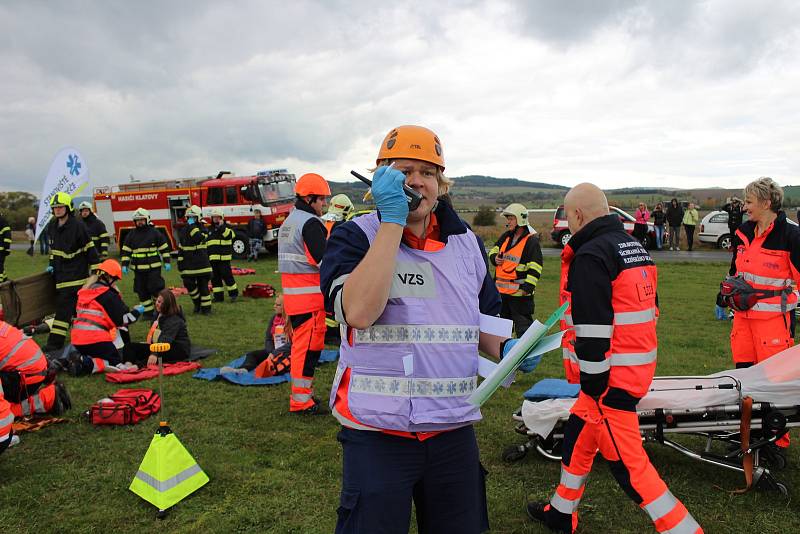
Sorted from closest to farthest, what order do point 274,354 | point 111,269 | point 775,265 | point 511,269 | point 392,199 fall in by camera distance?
point 392,199 < point 775,265 < point 274,354 < point 111,269 < point 511,269

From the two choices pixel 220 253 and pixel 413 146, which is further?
pixel 220 253

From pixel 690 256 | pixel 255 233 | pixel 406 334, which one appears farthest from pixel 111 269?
pixel 690 256

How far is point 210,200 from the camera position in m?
22.6

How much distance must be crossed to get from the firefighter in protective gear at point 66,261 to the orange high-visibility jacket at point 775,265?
8225 mm

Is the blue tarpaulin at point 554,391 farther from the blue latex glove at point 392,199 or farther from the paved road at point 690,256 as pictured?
the paved road at point 690,256

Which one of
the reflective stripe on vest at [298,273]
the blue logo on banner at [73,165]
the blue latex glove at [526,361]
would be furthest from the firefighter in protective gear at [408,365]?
the blue logo on banner at [73,165]

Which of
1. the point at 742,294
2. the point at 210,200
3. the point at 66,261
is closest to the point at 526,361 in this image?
the point at 742,294

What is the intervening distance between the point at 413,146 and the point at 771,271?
4055 millimetres

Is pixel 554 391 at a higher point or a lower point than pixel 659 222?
lower

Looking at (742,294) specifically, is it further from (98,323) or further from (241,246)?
(241,246)

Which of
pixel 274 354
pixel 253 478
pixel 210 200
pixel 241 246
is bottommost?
pixel 253 478

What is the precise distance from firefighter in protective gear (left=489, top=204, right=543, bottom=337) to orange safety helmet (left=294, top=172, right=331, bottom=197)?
2777 millimetres

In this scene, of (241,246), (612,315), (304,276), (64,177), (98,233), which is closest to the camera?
(612,315)

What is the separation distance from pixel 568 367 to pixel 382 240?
3.57 meters
